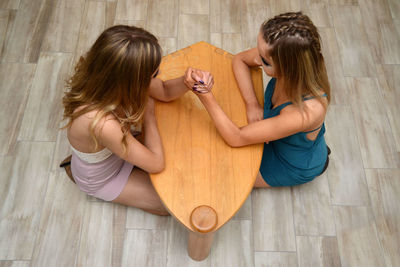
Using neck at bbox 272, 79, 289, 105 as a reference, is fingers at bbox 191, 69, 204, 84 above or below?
above

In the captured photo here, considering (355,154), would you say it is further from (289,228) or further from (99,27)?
(99,27)

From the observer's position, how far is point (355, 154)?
1910mm

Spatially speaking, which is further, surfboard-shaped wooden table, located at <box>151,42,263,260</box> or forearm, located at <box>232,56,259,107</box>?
forearm, located at <box>232,56,259,107</box>

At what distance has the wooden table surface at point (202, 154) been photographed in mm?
1146

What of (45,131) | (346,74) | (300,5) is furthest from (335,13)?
(45,131)

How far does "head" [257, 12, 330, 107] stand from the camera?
1.07m

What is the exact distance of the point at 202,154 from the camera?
122cm

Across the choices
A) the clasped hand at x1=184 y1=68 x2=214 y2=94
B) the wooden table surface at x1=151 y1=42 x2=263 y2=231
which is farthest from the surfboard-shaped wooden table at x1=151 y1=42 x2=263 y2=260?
the clasped hand at x1=184 y1=68 x2=214 y2=94

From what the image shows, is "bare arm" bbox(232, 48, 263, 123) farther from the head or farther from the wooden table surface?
the head

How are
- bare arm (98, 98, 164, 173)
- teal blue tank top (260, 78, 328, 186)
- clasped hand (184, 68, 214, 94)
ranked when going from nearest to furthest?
bare arm (98, 98, 164, 173), clasped hand (184, 68, 214, 94), teal blue tank top (260, 78, 328, 186)

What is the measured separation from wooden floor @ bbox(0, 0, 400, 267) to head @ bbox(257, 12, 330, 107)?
0.78 meters

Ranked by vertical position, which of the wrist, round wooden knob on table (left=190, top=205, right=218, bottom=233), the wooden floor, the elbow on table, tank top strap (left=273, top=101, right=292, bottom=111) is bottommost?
the wooden floor

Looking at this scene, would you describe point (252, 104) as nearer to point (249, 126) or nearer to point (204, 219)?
point (249, 126)

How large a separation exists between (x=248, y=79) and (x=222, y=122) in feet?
0.86
